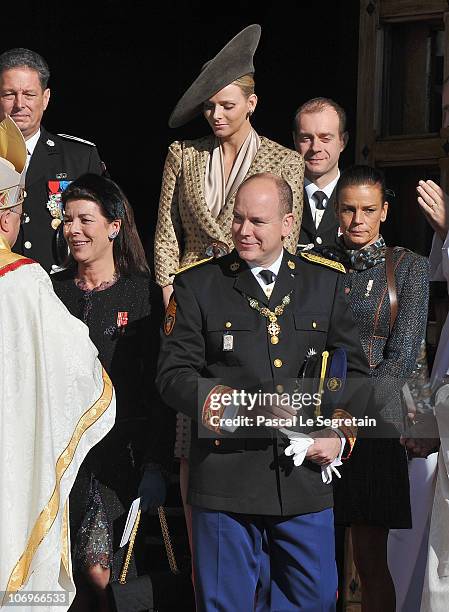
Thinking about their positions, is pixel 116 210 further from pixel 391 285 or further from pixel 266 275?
pixel 391 285

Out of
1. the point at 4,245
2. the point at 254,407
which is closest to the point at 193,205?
the point at 4,245

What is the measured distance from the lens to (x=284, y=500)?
4145mm

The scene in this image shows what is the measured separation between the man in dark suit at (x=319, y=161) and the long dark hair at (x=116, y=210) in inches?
25.8

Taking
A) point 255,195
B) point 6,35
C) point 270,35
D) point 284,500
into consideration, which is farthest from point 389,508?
point 6,35

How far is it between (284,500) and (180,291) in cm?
74

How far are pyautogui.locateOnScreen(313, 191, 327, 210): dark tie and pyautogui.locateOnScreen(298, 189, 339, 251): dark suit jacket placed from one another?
0.07ft

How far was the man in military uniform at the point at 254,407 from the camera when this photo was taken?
4141 millimetres

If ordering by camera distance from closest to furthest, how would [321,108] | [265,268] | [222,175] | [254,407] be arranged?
[254,407] < [265,268] < [222,175] < [321,108]

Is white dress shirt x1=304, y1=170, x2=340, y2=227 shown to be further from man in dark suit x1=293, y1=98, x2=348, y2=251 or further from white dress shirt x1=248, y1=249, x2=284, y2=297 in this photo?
white dress shirt x1=248, y1=249, x2=284, y2=297

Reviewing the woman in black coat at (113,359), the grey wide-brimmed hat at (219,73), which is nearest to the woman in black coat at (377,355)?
the grey wide-brimmed hat at (219,73)

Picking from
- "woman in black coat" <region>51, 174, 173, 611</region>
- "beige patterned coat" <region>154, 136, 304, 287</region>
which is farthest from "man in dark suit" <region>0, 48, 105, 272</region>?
"beige patterned coat" <region>154, 136, 304, 287</region>

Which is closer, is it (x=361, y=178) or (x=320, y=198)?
(x=361, y=178)

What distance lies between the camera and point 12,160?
4.44m

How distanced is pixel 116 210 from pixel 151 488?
3.30 ft
